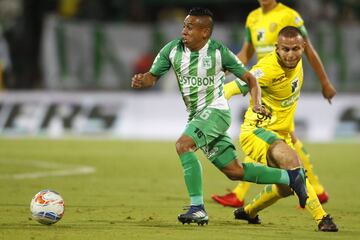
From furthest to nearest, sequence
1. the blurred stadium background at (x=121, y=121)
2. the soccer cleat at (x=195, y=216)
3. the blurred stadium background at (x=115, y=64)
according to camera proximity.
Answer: the blurred stadium background at (x=115, y=64), the blurred stadium background at (x=121, y=121), the soccer cleat at (x=195, y=216)

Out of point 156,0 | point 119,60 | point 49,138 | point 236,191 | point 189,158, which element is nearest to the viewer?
point 189,158

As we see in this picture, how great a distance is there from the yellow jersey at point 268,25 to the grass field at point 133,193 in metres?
1.84

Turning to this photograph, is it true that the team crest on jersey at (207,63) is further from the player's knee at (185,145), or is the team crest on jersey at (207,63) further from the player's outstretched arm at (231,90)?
the player's knee at (185,145)

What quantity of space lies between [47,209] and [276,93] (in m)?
2.42

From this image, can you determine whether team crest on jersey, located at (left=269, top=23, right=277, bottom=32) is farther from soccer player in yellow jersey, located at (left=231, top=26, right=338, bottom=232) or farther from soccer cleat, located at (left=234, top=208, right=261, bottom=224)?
soccer cleat, located at (left=234, top=208, right=261, bottom=224)

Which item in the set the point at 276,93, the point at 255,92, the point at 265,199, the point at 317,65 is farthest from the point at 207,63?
the point at 317,65

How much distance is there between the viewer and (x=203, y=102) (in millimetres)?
9180

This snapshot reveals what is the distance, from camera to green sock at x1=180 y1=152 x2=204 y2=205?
8.91 metres

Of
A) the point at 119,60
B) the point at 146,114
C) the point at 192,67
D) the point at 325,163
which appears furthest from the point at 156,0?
the point at 192,67

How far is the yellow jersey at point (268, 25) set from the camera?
37.5 feet

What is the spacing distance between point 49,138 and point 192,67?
1199 cm

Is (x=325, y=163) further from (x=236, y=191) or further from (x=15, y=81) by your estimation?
(x=15, y=81)

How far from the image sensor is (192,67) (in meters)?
9.16

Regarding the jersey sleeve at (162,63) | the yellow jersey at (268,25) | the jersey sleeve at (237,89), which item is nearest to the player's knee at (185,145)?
the jersey sleeve at (162,63)
